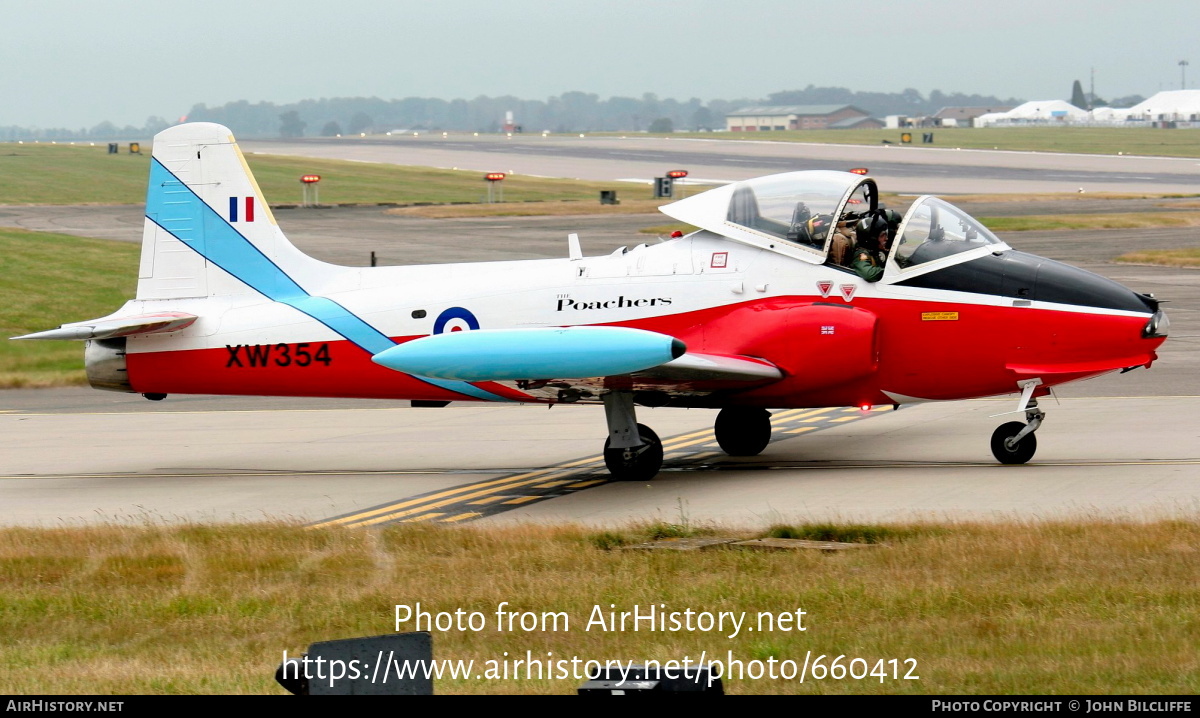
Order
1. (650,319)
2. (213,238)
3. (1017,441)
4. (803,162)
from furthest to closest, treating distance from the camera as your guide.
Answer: (803,162), (213,238), (650,319), (1017,441)

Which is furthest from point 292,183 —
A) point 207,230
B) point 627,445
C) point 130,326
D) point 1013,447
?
point 1013,447

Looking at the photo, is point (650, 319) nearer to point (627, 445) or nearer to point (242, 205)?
point (627, 445)

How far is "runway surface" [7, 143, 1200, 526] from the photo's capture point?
13.3 metres

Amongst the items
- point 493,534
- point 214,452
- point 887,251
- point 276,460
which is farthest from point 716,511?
point 214,452

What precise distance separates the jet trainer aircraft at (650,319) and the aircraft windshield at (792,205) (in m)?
0.02

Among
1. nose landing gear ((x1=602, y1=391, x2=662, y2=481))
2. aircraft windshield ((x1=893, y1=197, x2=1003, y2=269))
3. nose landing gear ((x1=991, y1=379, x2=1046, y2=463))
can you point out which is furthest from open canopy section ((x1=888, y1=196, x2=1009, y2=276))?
nose landing gear ((x1=602, y1=391, x2=662, y2=481))

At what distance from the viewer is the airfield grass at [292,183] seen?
76.6m

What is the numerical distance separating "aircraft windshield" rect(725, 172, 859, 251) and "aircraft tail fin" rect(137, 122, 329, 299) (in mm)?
5325

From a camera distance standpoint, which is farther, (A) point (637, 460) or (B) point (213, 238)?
(B) point (213, 238)

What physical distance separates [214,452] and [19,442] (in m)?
3.23

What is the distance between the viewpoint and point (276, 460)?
57.0 feet

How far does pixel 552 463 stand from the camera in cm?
1638

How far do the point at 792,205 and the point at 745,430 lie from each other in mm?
2932
